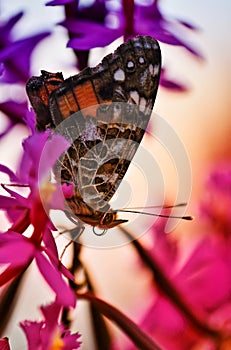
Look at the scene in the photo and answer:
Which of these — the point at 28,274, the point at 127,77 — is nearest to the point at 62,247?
the point at 28,274

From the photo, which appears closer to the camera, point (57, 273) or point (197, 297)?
point (57, 273)

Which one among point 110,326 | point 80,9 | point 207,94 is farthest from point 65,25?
point 110,326

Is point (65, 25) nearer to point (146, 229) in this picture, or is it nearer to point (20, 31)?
point (20, 31)

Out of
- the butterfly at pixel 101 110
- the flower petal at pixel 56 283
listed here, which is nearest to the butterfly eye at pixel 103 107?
the butterfly at pixel 101 110

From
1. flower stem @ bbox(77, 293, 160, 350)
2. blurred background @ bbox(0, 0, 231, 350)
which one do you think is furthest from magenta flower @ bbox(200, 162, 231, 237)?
flower stem @ bbox(77, 293, 160, 350)

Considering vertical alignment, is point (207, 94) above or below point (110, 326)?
above

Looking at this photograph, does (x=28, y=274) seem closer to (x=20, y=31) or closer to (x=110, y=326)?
(x=110, y=326)

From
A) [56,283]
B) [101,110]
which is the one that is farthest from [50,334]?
[101,110]

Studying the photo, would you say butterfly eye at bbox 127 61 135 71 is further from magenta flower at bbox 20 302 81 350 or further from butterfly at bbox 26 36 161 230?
magenta flower at bbox 20 302 81 350

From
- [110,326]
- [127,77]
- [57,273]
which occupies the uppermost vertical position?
[127,77]
